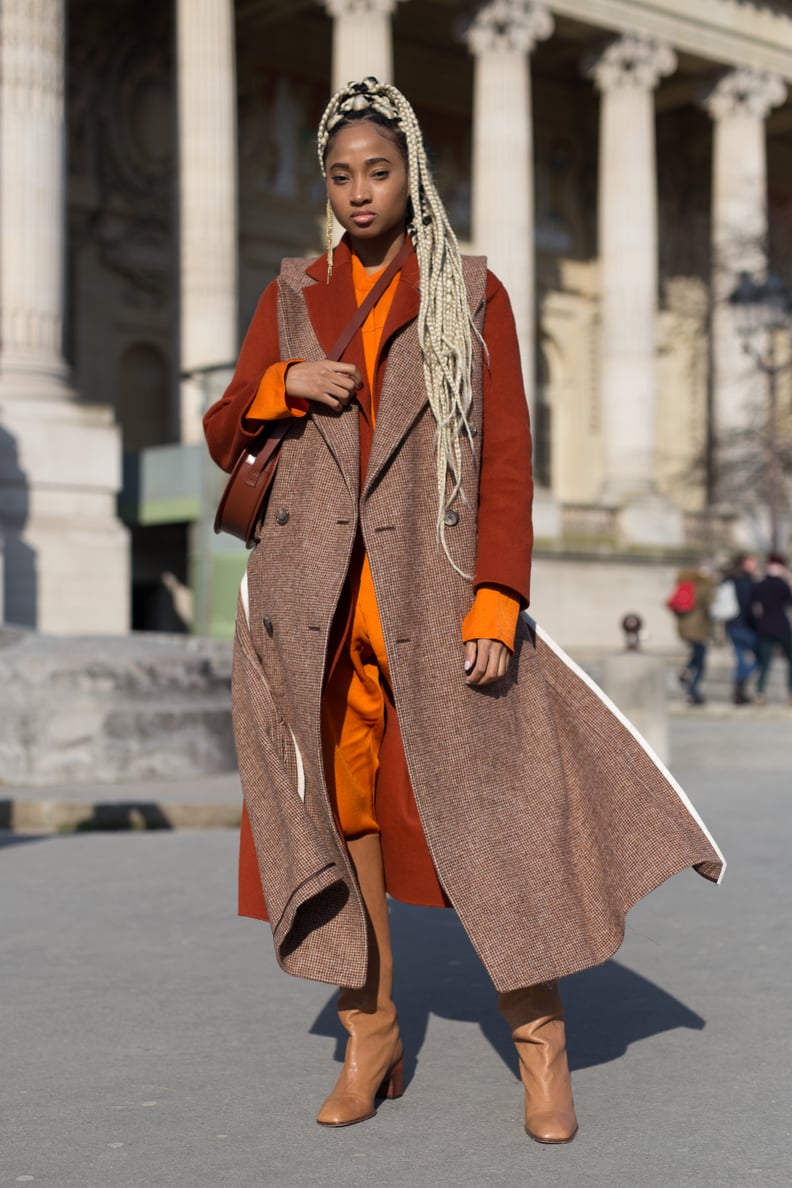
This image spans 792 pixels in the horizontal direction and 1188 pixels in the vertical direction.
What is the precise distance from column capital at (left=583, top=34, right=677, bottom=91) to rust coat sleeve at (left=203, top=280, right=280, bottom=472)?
32003mm

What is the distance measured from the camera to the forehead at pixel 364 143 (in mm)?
3906

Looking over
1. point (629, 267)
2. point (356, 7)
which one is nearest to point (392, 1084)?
point (356, 7)

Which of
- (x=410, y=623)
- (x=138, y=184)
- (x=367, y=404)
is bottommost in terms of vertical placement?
(x=410, y=623)

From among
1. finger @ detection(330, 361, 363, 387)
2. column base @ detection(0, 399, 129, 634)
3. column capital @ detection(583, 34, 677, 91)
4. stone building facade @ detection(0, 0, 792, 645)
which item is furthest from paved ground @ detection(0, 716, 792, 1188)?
column capital @ detection(583, 34, 677, 91)

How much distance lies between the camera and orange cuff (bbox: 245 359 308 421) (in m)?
3.87

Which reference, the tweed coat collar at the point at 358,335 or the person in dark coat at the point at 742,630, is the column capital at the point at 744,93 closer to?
the person in dark coat at the point at 742,630

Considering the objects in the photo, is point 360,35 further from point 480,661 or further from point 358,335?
point 480,661

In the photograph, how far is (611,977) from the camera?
220 inches

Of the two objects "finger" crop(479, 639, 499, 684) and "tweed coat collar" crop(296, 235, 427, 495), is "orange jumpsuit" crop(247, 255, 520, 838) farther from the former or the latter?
"finger" crop(479, 639, 499, 684)

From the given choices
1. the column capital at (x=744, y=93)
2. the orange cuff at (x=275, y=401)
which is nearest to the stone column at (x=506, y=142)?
the column capital at (x=744, y=93)

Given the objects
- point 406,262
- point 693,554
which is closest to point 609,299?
point 693,554

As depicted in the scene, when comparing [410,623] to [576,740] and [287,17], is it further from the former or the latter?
[287,17]

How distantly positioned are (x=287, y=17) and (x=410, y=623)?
33.7m

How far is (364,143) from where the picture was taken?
391 cm
